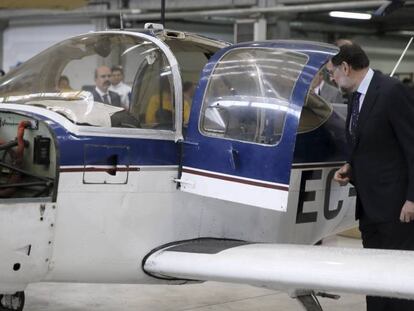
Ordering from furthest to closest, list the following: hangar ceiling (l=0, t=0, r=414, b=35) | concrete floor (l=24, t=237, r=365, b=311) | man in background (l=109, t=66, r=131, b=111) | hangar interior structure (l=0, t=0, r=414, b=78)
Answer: hangar interior structure (l=0, t=0, r=414, b=78) → hangar ceiling (l=0, t=0, r=414, b=35) → concrete floor (l=24, t=237, r=365, b=311) → man in background (l=109, t=66, r=131, b=111)

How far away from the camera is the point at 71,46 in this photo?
4.66 m

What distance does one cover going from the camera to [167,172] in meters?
4.20

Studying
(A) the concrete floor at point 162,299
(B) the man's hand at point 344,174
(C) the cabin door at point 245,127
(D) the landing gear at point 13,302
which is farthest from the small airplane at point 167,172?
(A) the concrete floor at point 162,299

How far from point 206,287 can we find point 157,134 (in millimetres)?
2571

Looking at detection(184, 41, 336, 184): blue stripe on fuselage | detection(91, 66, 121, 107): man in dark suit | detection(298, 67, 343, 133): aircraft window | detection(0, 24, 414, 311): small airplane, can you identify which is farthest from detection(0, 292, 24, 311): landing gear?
detection(298, 67, 343, 133): aircraft window

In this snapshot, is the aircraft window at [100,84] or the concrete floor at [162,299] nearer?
the aircraft window at [100,84]

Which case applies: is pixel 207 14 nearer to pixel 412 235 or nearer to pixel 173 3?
pixel 173 3

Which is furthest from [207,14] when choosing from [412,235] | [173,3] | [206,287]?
[412,235]

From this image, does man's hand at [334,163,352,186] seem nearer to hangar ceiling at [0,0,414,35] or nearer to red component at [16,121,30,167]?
red component at [16,121,30,167]

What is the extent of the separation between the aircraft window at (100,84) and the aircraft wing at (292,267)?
777mm

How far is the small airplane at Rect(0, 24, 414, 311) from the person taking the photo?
3.78m

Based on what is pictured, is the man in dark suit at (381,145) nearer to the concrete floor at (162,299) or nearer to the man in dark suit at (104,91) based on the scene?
the man in dark suit at (104,91)

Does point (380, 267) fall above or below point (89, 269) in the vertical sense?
above

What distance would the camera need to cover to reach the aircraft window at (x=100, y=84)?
4.17 m
